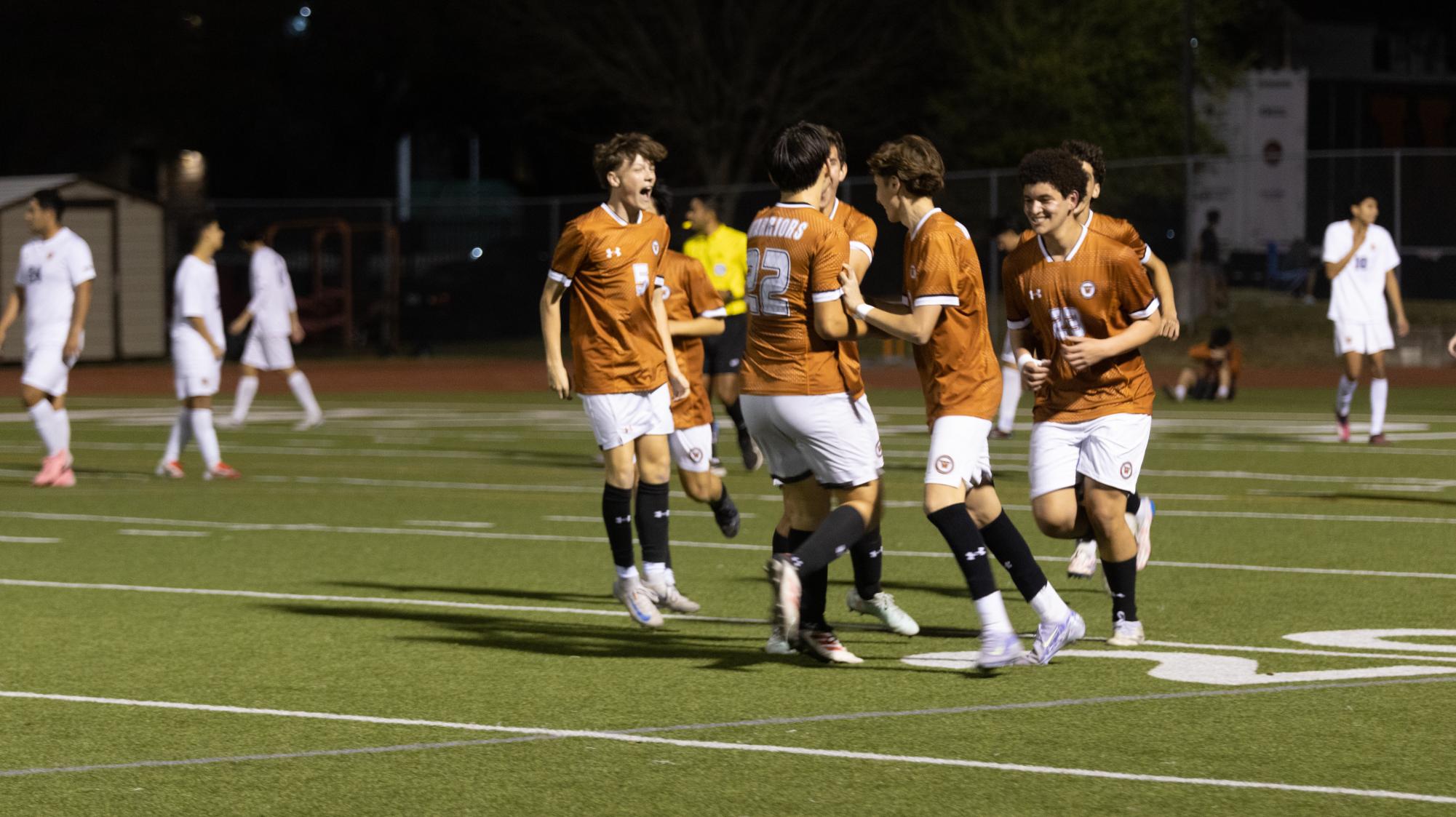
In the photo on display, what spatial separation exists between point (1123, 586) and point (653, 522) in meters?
2.23

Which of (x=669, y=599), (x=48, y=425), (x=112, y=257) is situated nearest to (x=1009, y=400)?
(x=48, y=425)

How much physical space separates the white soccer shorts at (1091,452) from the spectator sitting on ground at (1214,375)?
17534mm

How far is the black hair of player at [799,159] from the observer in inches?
309

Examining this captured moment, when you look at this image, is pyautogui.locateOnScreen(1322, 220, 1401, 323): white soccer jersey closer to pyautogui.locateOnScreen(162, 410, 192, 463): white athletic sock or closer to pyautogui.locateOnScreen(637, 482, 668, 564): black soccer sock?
pyautogui.locateOnScreen(162, 410, 192, 463): white athletic sock

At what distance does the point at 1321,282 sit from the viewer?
31844 mm

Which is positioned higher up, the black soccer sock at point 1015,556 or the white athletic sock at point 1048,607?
the black soccer sock at point 1015,556

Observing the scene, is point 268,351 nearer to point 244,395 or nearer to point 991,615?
point 244,395

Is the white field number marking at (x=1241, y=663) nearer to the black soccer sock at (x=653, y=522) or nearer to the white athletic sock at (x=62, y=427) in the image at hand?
the black soccer sock at (x=653, y=522)

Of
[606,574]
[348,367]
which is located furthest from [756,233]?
[348,367]

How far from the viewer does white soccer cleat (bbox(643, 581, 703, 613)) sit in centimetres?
956

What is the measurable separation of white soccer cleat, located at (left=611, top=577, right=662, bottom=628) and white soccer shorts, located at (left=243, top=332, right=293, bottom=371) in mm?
12492

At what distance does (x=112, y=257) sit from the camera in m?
34.9

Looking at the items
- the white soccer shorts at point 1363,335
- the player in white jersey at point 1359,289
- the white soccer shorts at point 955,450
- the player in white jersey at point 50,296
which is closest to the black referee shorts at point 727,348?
the player in white jersey at point 50,296

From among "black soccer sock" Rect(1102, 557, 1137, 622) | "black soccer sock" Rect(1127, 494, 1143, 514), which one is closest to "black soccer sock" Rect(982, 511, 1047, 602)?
"black soccer sock" Rect(1102, 557, 1137, 622)
